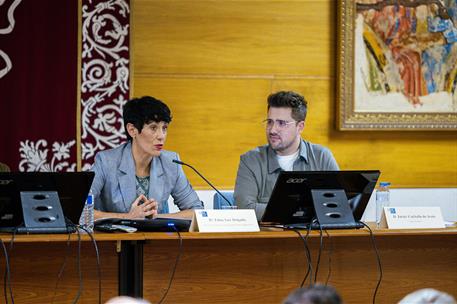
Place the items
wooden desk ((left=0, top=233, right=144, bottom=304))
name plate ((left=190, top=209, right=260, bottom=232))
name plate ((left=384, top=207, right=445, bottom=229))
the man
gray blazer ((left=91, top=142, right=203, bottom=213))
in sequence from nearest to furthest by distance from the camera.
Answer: wooden desk ((left=0, top=233, right=144, bottom=304)) → name plate ((left=190, top=209, right=260, bottom=232)) → name plate ((left=384, top=207, right=445, bottom=229)) → gray blazer ((left=91, top=142, right=203, bottom=213)) → the man

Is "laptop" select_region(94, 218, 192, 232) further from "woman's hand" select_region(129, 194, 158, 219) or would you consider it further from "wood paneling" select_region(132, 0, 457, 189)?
"wood paneling" select_region(132, 0, 457, 189)

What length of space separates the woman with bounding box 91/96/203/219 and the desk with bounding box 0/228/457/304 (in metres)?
0.60

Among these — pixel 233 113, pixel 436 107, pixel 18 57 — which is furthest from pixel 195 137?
pixel 436 107

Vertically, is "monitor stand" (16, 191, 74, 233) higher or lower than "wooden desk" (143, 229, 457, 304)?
higher

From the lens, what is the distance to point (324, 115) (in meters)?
5.47

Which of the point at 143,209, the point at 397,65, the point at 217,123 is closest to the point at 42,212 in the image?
the point at 143,209

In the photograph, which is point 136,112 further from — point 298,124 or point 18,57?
point 18,57

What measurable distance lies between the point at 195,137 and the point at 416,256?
2059 mm

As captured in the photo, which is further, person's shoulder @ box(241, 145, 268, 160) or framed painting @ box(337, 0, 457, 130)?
framed painting @ box(337, 0, 457, 130)

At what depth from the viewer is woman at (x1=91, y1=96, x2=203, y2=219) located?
4.00 metres

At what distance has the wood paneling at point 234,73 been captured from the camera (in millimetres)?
5270

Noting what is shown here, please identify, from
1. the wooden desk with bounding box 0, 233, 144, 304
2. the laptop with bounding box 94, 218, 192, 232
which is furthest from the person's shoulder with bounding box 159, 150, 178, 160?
the wooden desk with bounding box 0, 233, 144, 304

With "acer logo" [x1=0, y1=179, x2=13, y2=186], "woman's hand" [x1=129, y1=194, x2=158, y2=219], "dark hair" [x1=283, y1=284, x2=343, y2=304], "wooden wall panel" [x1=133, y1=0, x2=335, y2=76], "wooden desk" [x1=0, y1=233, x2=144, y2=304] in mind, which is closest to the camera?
"dark hair" [x1=283, y1=284, x2=343, y2=304]

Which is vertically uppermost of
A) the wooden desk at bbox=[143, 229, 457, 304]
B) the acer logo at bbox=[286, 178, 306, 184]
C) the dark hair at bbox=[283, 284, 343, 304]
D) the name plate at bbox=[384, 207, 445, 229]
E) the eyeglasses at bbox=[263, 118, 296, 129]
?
the eyeglasses at bbox=[263, 118, 296, 129]
